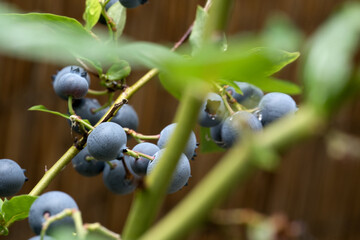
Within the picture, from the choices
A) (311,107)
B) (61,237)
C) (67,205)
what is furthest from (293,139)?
(67,205)

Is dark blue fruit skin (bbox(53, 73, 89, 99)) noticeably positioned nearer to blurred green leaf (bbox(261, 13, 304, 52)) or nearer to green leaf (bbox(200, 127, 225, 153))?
green leaf (bbox(200, 127, 225, 153))

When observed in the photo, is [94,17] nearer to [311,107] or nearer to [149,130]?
[311,107]


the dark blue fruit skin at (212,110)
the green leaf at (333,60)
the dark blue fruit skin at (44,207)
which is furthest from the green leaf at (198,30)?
the green leaf at (333,60)

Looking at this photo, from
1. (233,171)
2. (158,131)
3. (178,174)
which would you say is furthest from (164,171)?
(158,131)

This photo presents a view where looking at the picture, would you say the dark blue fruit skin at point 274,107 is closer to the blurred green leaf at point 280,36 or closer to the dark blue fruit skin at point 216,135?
the dark blue fruit skin at point 216,135

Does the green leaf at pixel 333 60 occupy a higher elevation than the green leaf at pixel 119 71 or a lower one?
lower

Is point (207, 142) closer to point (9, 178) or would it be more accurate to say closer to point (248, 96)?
point (248, 96)
